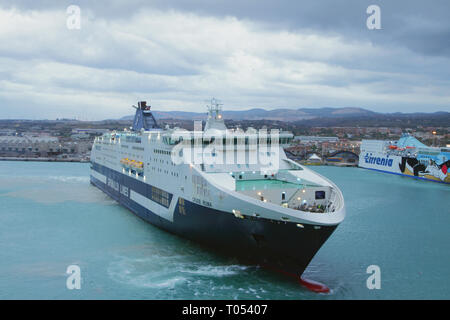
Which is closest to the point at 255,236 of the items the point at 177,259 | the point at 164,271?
the point at 164,271

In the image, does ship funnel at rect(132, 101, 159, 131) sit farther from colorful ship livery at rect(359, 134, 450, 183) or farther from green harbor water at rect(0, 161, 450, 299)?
colorful ship livery at rect(359, 134, 450, 183)

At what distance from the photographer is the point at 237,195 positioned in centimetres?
1327

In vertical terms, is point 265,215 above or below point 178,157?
below

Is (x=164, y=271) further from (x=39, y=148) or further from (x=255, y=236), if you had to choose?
(x=39, y=148)

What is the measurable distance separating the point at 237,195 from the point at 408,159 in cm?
4308

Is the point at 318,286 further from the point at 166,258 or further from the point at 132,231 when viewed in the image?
the point at 132,231

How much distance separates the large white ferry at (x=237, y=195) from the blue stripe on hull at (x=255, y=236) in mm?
31

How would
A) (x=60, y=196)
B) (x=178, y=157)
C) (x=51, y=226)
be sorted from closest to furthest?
(x=178, y=157)
(x=51, y=226)
(x=60, y=196)

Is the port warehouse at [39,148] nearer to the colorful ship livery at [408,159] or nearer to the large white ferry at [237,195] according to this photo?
the colorful ship livery at [408,159]

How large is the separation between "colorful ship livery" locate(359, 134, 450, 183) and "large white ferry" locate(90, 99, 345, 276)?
3435 cm

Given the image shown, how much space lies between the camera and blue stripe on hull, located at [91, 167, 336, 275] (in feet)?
40.2

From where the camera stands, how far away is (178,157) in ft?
55.0
